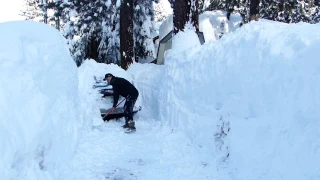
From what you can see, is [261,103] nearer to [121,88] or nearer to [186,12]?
[121,88]

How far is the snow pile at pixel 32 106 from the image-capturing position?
3.37 metres

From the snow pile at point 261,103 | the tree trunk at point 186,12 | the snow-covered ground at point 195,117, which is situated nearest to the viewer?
the snow pile at point 261,103

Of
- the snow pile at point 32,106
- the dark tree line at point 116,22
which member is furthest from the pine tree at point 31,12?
the snow pile at point 32,106

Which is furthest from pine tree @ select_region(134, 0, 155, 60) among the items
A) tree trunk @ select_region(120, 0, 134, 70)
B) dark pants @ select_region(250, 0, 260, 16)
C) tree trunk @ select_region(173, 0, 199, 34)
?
tree trunk @ select_region(173, 0, 199, 34)

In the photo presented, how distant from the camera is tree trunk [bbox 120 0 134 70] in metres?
13.8

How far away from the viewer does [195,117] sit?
6.33 m

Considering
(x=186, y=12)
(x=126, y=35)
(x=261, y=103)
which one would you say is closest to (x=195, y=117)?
(x=261, y=103)

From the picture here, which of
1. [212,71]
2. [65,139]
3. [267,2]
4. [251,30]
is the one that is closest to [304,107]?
[251,30]

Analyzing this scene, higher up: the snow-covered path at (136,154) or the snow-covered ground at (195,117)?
the snow-covered ground at (195,117)

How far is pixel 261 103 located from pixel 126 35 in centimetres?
1038

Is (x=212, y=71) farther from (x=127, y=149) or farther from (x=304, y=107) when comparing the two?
(x=304, y=107)

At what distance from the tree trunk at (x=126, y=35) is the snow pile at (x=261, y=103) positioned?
24.6 ft

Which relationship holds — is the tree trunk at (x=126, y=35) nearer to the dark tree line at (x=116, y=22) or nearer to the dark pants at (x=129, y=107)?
the dark tree line at (x=116, y=22)

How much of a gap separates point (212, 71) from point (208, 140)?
1316 mm
